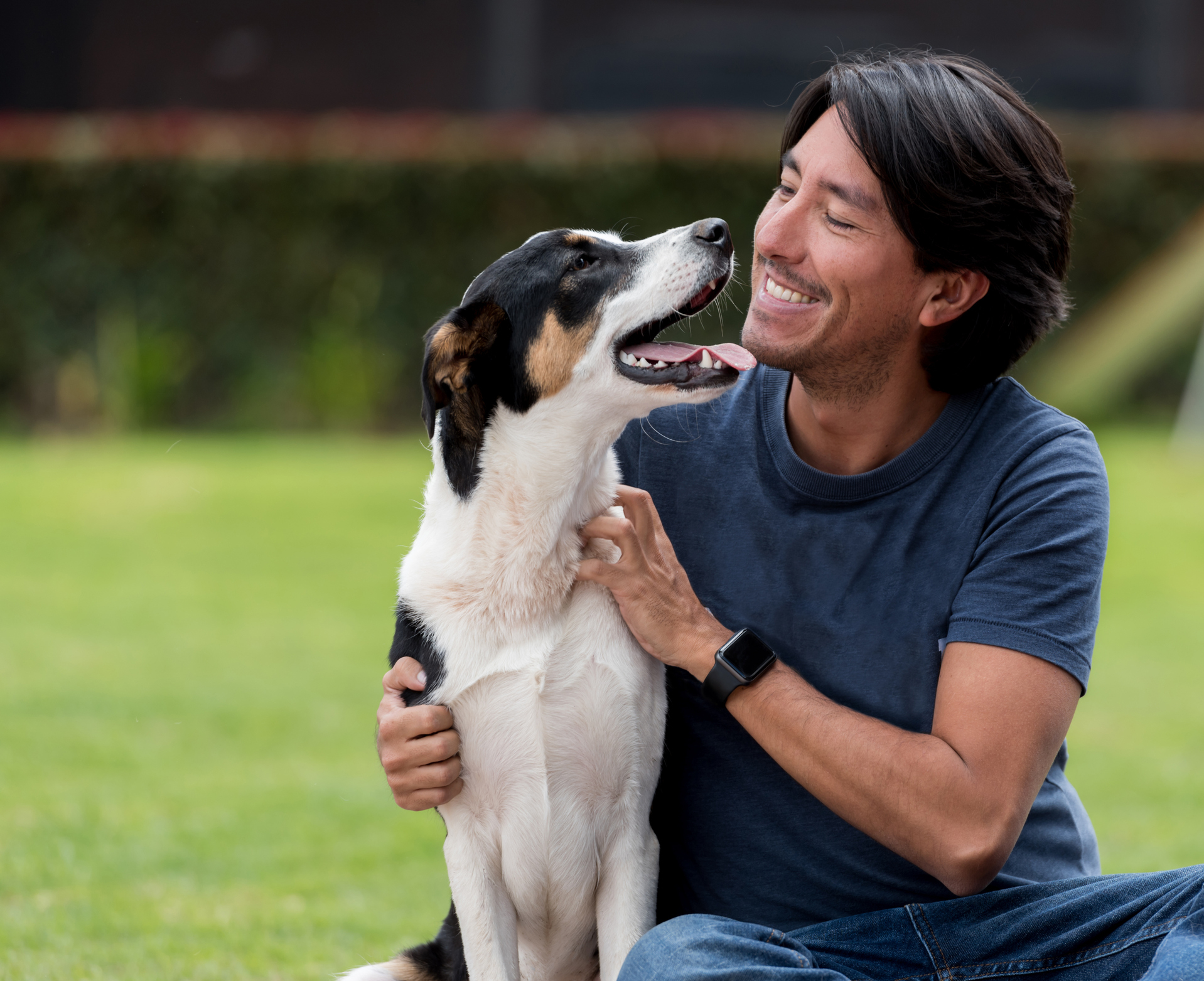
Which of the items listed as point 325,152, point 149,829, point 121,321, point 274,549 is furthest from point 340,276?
point 149,829

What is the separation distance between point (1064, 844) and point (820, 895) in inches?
18.2

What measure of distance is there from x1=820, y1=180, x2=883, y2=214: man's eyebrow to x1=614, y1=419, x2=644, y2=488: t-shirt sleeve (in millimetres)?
605

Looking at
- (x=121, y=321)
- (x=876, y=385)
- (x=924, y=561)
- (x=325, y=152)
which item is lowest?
(x=924, y=561)

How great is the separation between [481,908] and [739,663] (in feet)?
2.20

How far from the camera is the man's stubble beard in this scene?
2.47m

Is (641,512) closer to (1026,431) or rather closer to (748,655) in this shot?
(748,655)

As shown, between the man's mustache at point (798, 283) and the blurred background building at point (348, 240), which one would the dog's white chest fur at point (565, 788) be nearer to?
the man's mustache at point (798, 283)

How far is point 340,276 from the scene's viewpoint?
10.2 m

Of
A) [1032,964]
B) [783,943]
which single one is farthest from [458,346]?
[1032,964]

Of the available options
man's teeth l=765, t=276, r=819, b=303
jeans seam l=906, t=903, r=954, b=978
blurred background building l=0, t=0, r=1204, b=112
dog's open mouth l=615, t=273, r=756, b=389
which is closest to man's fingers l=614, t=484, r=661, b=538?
dog's open mouth l=615, t=273, r=756, b=389

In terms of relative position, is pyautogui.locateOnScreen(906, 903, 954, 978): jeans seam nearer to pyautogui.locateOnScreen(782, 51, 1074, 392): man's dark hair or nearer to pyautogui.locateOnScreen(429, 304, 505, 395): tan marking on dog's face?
pyautogui.locateOnScreen(782, 51, 1074, 392): man's dark hair

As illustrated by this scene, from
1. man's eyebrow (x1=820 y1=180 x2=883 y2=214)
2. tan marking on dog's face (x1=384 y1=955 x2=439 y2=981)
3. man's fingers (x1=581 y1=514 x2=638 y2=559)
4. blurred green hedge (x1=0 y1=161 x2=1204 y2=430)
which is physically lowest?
tan marking on dog's face (x1=384 y1=955 x2=439 y2=981)

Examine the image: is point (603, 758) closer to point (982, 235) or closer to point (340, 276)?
point (982, 235)

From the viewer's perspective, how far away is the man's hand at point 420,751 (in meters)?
2.42
